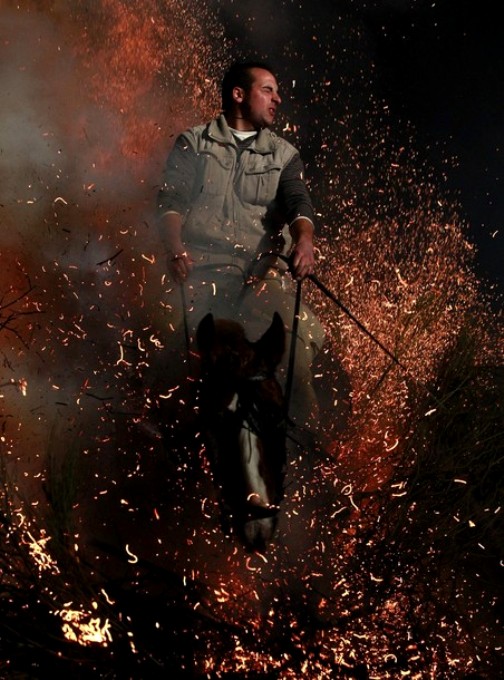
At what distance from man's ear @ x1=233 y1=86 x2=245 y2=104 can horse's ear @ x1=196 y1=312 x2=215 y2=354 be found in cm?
246

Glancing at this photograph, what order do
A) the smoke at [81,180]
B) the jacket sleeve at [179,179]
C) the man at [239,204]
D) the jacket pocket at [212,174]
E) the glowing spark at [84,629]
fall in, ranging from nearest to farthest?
the glowing spark at [84,629], the man at [239,204], the jacket sleeve at [179,179], the jacket pocket at [212,174], the smoke at [81,180]

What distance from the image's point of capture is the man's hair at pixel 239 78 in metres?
7.12

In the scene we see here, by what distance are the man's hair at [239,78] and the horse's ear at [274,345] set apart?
7.95 feet

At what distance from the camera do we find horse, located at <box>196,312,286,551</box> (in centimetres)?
496

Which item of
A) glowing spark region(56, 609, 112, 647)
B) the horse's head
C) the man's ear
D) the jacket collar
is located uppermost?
the man's ear

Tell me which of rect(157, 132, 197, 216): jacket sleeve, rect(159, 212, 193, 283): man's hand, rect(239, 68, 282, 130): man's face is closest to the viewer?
rect(159, 212, 193, 283): man's hand

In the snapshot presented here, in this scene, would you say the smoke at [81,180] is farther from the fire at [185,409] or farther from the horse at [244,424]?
the horse at [244,424]

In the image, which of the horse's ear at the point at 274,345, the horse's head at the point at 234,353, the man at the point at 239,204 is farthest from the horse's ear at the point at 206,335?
the man at the point at 239,204

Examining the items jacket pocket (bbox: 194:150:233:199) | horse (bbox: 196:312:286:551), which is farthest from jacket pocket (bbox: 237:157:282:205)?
horse (bbox: 196:312:286:551)

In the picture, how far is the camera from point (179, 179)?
6.80 m

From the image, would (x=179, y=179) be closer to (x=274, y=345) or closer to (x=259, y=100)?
(x=259, y=100)

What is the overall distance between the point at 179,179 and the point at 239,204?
0.47 meters

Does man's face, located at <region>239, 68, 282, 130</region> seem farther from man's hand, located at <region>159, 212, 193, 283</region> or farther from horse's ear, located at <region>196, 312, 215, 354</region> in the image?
horse's ear, located at <region>196, 312, 215, 354</region>

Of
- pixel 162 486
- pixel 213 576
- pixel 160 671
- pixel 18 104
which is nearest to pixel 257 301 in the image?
pixel 162 486
